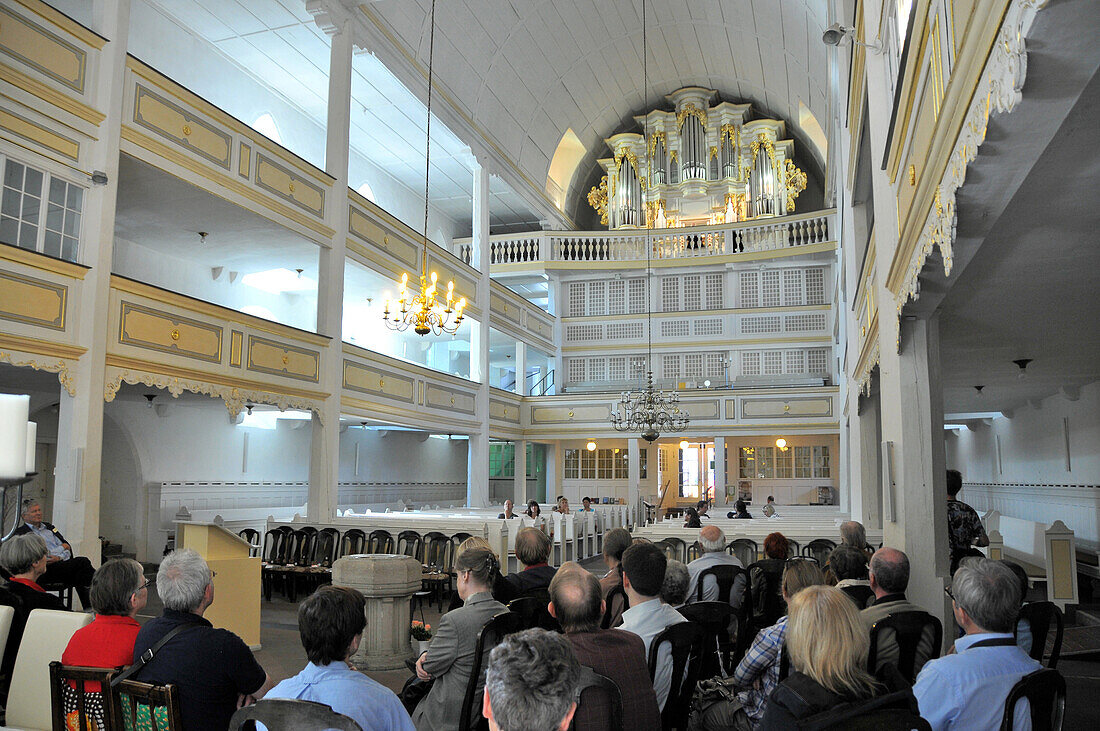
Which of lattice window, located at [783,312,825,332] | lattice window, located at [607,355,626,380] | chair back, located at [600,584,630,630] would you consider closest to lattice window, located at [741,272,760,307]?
lattice window, located at [783,312,825,332]

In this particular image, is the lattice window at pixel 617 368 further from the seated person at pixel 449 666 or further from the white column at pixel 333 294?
the seated person at pixel 449 666

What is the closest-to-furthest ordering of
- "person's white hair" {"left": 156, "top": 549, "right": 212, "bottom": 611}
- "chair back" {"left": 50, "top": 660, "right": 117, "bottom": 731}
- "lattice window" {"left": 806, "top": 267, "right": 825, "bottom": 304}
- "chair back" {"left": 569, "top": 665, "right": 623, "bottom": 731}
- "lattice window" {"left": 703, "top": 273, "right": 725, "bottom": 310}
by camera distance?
"chair back" {"left": 569, "top": 665, "right": 623, "bottom": 731} < "chair back" {"left": 50, "top": 660, "right": 117, "bottom": 731} < "person's white hair" {"left": 156, "top": 549, "right": 212, "bottom": 611} < "lattice window" {"left": 806, "top": 267, "right": 825, "bottom": 304} < "lattice window" {"left": 703, "top": 273, "right": 725, "bottom": 310}

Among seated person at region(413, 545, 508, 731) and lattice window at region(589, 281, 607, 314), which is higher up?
lattice window at region(589, 281, 607, 314)

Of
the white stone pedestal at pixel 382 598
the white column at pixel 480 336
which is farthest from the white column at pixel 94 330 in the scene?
the white column at pixel 480 336

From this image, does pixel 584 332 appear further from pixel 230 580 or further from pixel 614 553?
pixel 614 553

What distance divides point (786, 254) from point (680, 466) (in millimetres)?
6240

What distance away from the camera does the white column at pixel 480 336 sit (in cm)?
1762

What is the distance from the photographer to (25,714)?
11.1ft

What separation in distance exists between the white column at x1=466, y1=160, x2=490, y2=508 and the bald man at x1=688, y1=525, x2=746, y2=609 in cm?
1178

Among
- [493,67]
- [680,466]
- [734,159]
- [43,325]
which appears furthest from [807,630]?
[734,159]

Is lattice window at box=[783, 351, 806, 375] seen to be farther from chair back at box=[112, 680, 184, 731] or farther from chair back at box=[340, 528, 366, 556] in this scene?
chair back at box=[112, 680, 184, 731]

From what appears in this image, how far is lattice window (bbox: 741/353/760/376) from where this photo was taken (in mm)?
20781

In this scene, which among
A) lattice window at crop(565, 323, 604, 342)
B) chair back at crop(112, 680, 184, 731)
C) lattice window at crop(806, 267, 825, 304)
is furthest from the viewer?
lattice window at crop(565, 323, 604, 342)

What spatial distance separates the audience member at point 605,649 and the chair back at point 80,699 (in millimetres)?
1570
